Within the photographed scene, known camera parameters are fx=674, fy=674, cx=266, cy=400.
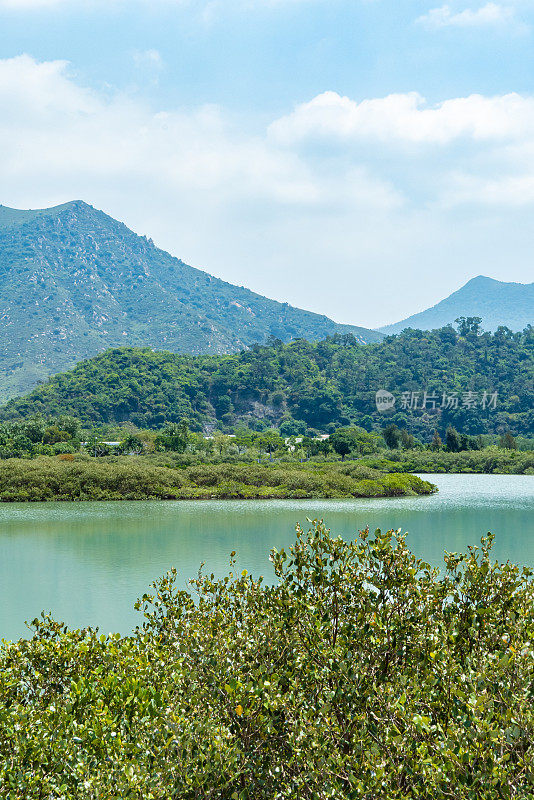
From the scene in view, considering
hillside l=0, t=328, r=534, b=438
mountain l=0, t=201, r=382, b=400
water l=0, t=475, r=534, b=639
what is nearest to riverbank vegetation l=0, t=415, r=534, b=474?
water l=0, t=475, r=534, b=639

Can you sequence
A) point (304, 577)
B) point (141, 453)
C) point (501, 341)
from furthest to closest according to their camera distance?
point (501, 341) → point (141, 453) → point (304, 577)

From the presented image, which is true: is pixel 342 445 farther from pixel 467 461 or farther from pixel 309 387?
pixel 309 387

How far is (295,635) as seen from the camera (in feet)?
12.4

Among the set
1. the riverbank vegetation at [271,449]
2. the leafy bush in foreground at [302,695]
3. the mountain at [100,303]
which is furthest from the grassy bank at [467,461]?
the mountain at [100,303]

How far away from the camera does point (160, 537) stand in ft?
54.1

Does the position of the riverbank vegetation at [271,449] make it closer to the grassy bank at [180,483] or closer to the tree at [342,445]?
the tree at [342,445]

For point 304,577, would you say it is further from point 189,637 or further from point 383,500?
point 383,500

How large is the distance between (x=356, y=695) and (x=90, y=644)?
200 centimetres

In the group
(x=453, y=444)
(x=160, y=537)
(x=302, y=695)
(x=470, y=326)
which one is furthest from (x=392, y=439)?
(x=470, y=326)

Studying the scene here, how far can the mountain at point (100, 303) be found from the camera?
395 feet

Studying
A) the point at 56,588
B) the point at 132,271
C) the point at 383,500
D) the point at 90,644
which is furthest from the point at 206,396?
the point at 132,271

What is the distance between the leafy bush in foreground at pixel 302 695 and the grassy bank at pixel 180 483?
77.9 feet

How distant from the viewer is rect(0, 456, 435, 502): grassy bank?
2708 cm

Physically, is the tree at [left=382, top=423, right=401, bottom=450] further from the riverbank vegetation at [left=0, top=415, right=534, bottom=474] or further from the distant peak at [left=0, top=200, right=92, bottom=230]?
the distant peak at [left=0, top=200, right=92, bottom=230]
